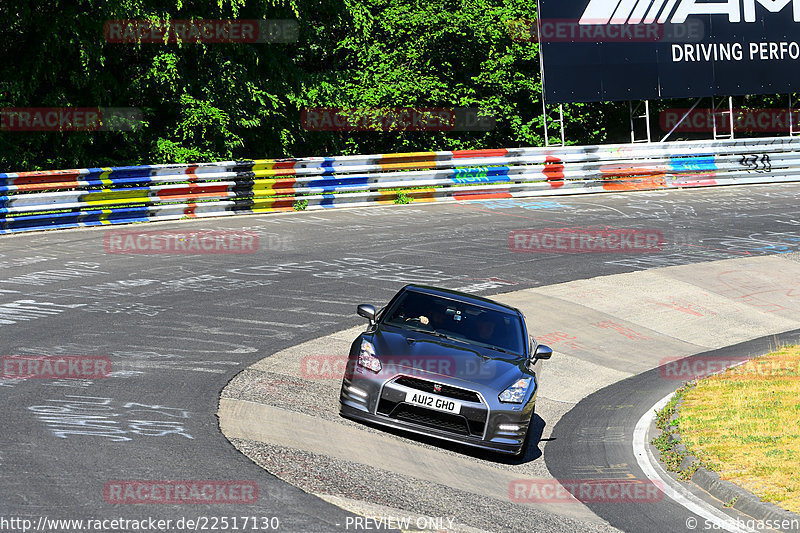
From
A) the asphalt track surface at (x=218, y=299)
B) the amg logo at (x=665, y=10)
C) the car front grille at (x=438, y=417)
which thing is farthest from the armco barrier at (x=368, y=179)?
the car front grille at (x=438, y=417)

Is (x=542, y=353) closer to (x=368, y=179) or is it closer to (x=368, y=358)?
(x=368, y=358)

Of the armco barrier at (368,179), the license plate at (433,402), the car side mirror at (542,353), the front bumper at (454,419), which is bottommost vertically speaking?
the front bumper at (454,419)

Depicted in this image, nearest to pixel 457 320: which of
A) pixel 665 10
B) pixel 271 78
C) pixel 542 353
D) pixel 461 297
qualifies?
pixel 461 297

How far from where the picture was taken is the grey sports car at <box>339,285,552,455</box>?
29.8 ft

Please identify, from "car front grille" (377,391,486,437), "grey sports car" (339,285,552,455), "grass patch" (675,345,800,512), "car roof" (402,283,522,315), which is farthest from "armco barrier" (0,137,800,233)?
"car front grille" (377,391,486,437)

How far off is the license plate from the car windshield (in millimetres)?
1163

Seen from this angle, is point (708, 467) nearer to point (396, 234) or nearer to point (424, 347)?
point (424, 347)

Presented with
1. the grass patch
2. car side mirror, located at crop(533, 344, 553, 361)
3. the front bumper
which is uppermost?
car side mirror, located at crop(533, 344, 553, 361)

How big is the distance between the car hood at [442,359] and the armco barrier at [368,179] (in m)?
12.1

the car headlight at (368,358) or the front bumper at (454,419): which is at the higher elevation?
the car headlight at (368,358)

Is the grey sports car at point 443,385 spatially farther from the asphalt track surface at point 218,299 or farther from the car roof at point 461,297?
the asphalt track surface at point 218,299

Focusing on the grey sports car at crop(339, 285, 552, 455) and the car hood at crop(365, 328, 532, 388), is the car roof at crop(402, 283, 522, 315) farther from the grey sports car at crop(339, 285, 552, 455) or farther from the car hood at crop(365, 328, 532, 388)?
the car hood at crop(365, 328, 532, 388)

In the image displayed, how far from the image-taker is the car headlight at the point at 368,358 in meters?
9.37

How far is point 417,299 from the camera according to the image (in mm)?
10688
